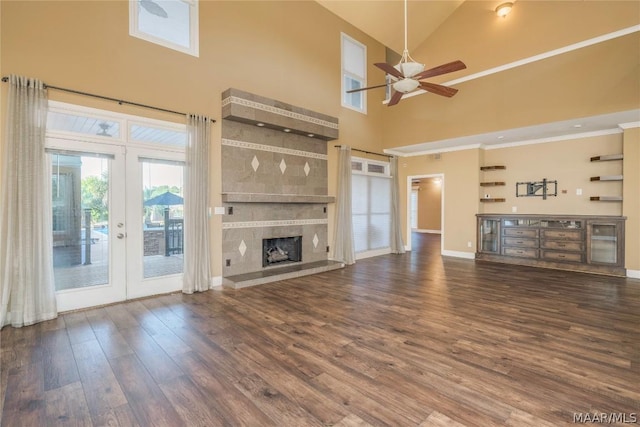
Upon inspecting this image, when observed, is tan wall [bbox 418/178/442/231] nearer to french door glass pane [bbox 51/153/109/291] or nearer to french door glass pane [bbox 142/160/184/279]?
french door glass pane [bbox 142/160/184/279]

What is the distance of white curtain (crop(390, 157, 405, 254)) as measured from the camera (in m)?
8.64

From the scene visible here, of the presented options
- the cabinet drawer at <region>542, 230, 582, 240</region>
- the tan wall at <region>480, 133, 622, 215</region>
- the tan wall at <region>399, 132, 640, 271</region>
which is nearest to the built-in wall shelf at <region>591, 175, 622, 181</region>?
the tan wall at <region>399, 132, 640, 271</region>

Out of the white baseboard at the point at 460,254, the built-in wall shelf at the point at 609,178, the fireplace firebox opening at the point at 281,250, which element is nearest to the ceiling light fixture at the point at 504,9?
the built-in wall shelf at the point at 609,178

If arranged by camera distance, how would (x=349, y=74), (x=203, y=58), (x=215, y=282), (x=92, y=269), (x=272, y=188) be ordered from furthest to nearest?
(x=349, y=74) < (x=272, y=188) < (x=215, y=282) < (x=203, y=58) < (x=92, y=269)

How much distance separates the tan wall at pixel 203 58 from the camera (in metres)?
3.69

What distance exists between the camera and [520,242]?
700cm

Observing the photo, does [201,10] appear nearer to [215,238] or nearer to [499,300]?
[215,238]

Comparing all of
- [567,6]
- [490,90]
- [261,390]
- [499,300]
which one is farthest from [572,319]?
[567,6]

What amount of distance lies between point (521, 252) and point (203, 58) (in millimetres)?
7482

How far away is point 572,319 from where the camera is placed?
3.63 meters

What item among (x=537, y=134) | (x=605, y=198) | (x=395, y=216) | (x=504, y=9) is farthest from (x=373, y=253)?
(x=504, y=9)

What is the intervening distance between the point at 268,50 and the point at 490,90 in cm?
457

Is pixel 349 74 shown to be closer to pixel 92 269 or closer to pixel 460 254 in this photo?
pixel 460 254

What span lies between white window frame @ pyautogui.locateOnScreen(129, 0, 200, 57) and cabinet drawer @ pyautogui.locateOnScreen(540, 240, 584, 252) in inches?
301
